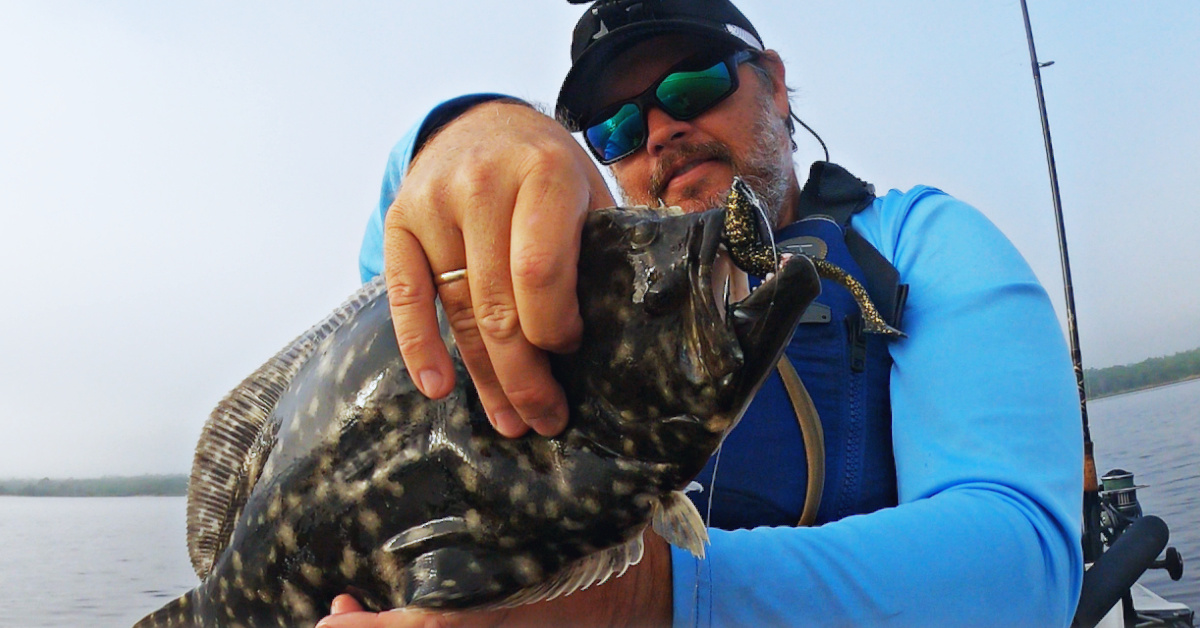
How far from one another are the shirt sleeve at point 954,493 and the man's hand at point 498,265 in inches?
34.5

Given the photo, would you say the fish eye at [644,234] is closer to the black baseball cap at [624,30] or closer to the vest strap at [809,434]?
the vest strap at [809,434]

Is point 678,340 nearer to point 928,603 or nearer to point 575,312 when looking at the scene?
point 575,312

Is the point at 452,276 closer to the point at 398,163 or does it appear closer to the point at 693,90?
the point at 398,163

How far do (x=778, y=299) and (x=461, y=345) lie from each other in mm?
575

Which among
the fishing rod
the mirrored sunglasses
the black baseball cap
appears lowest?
the fishing rod

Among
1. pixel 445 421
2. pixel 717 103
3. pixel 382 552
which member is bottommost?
pixel 382 552

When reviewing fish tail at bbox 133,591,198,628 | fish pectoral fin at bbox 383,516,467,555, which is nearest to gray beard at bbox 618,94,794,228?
fish pectoral fin at bbox 383,516,467,555

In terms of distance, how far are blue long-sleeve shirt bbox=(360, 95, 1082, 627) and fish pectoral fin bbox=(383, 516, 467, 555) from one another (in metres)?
0.73

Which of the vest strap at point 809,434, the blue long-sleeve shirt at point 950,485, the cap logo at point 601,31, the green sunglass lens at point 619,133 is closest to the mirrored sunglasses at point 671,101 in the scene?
the green sunglass lens at point 619,133

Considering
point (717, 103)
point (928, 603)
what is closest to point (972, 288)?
point (928, 603)

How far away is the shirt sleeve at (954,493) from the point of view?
1.98 m

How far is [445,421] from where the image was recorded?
1421 millimetres

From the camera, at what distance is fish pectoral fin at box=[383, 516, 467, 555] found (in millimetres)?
1392

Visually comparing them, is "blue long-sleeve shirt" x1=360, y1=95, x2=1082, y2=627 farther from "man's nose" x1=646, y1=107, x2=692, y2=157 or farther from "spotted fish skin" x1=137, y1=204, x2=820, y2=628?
"man's nose" x1=646, y1=107, x2=692, y2=157
